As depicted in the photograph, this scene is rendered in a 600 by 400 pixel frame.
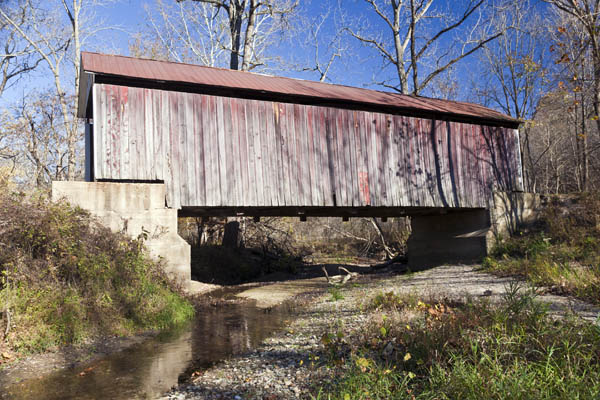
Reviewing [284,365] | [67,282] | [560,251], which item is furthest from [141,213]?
[560,251]

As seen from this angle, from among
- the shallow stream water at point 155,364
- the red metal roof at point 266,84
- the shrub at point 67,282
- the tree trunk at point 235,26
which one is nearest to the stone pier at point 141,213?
the shrub at point 67,282

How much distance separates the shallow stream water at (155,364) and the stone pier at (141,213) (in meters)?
2.11

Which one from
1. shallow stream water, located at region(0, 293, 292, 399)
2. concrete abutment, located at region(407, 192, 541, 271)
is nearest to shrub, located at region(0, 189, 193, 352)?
shallow stream water, located at region(0, 293, 292, 399)

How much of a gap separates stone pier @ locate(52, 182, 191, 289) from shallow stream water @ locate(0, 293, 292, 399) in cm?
211

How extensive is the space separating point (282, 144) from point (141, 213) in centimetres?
433

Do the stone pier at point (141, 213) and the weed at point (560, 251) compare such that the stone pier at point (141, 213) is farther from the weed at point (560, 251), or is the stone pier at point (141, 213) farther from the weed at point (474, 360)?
the weed at point (560, 251)

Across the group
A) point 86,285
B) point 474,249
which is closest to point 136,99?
point 86,285

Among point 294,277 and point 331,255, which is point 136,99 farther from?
point 331,255

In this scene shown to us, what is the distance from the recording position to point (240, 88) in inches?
462

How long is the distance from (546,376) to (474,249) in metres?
12.6

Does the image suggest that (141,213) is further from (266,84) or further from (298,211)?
(266,84)

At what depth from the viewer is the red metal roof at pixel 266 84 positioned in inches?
441

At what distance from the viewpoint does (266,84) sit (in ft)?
42.4

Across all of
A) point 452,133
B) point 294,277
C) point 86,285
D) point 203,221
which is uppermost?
point 452,133
